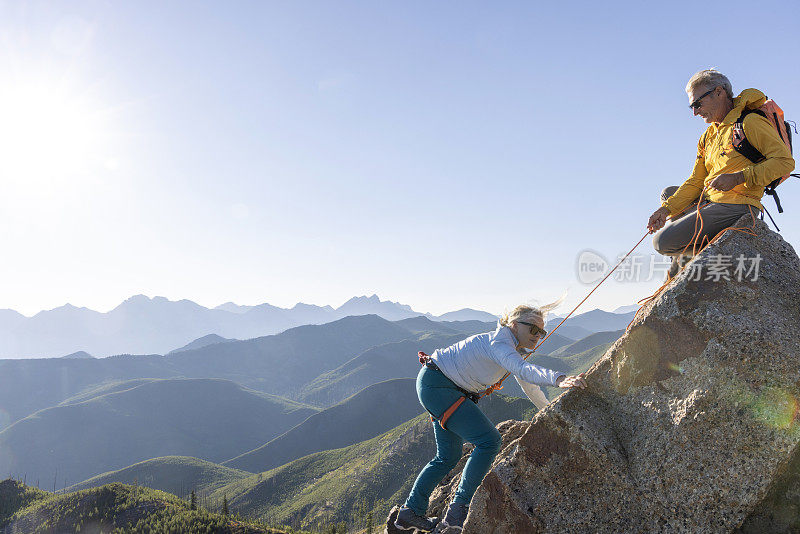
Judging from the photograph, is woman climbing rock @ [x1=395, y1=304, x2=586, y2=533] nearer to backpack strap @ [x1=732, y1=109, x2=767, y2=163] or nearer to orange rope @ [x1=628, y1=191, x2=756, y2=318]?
orange rope @ [x1=628, y1=191, x2=756, y2=318]

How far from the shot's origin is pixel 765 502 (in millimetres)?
4895

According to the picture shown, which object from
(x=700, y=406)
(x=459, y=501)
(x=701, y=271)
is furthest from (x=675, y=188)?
(x=459, y=501)

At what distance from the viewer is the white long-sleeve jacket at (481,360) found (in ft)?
19.4

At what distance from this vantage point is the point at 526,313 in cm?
617

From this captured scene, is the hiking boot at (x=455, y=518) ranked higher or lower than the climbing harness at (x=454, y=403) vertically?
lower

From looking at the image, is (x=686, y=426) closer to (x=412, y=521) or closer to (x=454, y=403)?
(x=454, y=403)

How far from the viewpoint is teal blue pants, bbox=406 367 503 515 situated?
6.20m

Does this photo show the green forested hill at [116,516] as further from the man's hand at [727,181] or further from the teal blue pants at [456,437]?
the man's hand at [727,181]

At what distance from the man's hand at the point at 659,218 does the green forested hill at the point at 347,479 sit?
127229 millimetres

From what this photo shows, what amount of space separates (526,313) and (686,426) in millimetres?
2265

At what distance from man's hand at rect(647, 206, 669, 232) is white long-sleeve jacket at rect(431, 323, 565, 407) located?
3400 millimetres

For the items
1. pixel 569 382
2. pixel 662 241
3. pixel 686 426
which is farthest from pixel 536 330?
pixel 662 241

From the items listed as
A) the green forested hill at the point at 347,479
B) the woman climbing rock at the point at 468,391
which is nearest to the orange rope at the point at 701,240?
the woman climbing rock at the point at 468,391

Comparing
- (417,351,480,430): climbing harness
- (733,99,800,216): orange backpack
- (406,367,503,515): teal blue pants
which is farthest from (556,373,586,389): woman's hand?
(733,99,800,216): orange backpack
